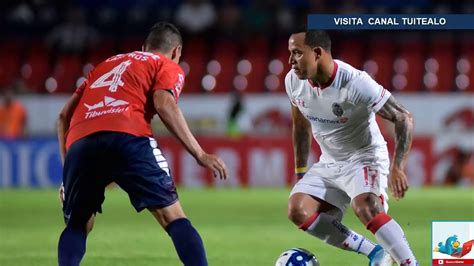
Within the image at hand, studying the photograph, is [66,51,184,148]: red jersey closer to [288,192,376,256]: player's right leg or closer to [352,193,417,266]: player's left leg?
[288,192,376,256]: player's right leg

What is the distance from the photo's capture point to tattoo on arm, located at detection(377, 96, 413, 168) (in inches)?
263

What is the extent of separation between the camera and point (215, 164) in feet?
19.0

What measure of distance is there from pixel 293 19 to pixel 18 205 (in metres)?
9.13

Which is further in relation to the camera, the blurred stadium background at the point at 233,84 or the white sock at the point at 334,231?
the blurred stadium background at the point at 233,84

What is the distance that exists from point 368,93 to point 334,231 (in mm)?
1092

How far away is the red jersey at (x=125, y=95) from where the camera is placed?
6113 mm

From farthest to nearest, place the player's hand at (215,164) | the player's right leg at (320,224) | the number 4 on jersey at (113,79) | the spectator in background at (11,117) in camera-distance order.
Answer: the spectator in background at (11,117)
the player's right leg at (320,224)
the number 4 on jersey at (113,79)
the player's hand at (215,164)

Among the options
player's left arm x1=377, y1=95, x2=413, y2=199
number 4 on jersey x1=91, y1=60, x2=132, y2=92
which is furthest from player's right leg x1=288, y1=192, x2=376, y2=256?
number 4 on jersey x1=91, y1=60, x2=132, y2=92

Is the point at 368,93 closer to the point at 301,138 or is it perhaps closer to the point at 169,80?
the point at 301,138

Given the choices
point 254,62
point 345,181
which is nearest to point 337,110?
point 345,181

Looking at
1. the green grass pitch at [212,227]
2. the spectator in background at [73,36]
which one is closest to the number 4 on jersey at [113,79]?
the green grass pitch at [212,227]

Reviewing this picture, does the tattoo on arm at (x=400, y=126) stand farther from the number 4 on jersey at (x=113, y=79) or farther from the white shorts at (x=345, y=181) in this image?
the number 4 on jersey at (x=113, y=79)

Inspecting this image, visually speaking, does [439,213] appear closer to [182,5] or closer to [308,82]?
[308,82]

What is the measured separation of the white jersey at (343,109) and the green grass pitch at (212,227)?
3.74 ft
